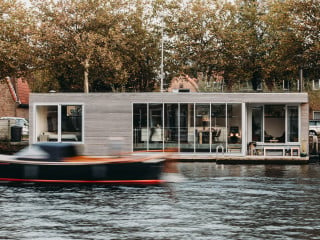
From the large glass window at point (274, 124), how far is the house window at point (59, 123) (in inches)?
410

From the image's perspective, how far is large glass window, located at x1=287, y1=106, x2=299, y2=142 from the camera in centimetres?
4403

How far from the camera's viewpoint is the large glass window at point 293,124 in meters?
44.0

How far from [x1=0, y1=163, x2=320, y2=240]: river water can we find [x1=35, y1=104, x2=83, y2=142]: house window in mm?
12381

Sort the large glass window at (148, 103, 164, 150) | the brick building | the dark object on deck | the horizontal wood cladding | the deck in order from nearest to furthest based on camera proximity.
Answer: the deck
the large glass window at (148, 103, 164, 150)
the horizontal wood cladding
the dark object on deck
the brick building

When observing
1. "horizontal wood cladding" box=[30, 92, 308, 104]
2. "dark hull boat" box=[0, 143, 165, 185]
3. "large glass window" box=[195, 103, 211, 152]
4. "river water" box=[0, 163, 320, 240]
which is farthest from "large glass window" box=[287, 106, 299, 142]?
"dark hull boat" box=[0, 143, 165, 185]

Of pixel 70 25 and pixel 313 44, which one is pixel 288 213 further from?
pixel 70 25

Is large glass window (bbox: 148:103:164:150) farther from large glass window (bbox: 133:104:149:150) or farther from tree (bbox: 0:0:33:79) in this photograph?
tree (bbox: 0:0:33:79)

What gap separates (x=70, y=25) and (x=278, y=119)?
2254 centimetres

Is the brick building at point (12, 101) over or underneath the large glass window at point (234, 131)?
over

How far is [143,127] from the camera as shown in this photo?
144 feet

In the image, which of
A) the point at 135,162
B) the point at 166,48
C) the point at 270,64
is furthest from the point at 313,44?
the point at 135,162

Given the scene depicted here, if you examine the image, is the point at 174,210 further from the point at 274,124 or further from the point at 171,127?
the point at 274,124

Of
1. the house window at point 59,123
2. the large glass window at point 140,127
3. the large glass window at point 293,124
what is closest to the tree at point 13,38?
the house window at point 59,123

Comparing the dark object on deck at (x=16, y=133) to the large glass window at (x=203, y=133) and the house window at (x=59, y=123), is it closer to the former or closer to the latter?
the house window at (x=59, y=123)
